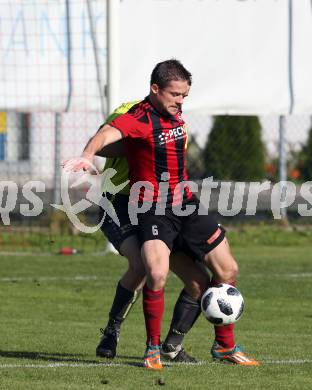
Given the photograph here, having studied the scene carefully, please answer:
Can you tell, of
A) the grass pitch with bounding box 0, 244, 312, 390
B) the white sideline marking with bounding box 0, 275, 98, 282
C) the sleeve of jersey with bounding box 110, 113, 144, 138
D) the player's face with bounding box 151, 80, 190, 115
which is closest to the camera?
the grass pitch with bounding box 0, 244, 312, 390

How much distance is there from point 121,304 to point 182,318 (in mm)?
473

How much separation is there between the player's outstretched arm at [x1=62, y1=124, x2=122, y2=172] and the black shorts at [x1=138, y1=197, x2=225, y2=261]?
65 centimetres

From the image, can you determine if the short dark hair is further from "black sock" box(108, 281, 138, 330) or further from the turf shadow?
the turf shadow

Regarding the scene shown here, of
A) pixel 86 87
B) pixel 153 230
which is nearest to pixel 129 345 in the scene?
pixel 153 230

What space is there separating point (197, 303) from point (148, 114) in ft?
4.80

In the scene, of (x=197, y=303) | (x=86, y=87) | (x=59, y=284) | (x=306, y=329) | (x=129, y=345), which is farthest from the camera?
(x=86, y=87)

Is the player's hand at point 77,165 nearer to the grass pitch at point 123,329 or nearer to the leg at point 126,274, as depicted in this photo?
the leg at point 126,274

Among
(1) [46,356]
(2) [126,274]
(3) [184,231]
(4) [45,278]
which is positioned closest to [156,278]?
(3) [184,231]

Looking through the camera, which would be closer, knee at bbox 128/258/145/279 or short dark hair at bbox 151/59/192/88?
short dark hair at bbox 151/59/192/88

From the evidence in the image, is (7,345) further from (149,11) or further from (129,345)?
(149,11)

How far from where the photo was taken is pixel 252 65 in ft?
57.8

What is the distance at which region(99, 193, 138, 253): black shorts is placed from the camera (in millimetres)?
8328

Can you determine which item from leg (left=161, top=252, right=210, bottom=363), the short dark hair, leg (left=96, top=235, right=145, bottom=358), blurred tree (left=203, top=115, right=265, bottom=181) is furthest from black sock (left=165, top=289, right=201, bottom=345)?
blurred tree (left=203, top=115, right=265, bottom=181)

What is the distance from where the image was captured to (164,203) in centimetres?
814
